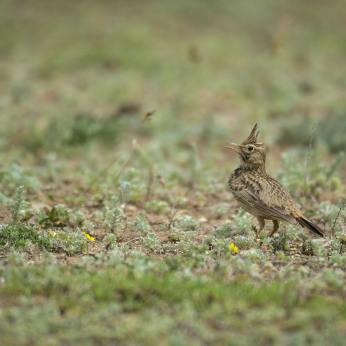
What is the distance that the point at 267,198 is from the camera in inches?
226

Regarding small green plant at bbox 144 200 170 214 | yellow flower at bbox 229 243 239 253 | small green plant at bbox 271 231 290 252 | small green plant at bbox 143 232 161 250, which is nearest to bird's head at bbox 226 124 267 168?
small green plant at bbox 271 231 290 252

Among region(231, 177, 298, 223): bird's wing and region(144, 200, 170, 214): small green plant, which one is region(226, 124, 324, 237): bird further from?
region(144, 200, 170, 214): small green plant

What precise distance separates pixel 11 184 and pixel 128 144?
3144 millimetres

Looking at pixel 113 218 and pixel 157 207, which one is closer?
pixel 113 218

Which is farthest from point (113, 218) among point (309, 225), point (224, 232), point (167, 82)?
point (167, 82)

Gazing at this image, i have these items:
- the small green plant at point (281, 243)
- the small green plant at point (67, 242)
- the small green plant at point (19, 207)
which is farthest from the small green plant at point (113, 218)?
the small green plant at point (281, 243)

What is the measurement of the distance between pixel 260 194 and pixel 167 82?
7.97 meters

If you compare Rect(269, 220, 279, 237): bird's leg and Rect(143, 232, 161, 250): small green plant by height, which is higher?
Rect(269, 220, 279, 237): bird's leg

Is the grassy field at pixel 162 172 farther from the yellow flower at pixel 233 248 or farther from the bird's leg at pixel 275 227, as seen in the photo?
the bird's leg at pixel 275 227

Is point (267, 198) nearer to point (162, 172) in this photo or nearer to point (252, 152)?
point (252, 152)

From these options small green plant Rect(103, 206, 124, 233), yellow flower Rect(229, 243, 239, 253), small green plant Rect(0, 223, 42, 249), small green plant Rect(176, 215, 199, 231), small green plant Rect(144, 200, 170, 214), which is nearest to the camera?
yellow flower Rect(229, 243, 239, 253)

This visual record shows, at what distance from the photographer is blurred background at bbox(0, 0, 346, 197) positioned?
30.3 ft

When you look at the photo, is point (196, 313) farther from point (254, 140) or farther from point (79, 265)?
point (254, 140)

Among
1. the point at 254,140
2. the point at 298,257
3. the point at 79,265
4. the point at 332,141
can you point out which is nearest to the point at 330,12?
the point at 332,141
